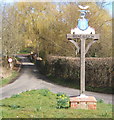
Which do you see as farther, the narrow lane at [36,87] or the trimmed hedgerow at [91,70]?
the trimmed hedgerow at [91,70]

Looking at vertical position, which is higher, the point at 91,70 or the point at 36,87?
the point at 91,70

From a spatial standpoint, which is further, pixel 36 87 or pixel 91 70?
pixel 36 87

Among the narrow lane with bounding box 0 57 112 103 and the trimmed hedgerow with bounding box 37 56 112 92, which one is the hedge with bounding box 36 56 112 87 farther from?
the narrow lane with bounding box 0 57 112 103

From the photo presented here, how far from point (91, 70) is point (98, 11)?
7.97m

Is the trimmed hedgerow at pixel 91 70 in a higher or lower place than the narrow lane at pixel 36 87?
higher

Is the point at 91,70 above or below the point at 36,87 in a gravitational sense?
above

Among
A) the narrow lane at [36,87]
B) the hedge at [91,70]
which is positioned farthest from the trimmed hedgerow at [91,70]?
the narrow lane at [36,87]

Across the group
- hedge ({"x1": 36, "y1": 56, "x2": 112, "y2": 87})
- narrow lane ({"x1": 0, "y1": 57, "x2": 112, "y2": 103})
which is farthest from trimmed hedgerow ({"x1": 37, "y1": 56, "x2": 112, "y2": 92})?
narrow lane ({"x1": 0, "y1": 57, "x2": 112, "y2": 103})

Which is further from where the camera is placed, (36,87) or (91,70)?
(36,87)

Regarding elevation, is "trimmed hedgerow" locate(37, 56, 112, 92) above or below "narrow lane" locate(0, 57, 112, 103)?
above

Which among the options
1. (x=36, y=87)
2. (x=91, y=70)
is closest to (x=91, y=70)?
(x=91, y=70)

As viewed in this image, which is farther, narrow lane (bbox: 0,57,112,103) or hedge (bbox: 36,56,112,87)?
hedge (bbox: 36,56,112,87)

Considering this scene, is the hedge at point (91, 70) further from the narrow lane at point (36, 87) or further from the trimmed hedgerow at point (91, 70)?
the narrow lane at point (36, 87)

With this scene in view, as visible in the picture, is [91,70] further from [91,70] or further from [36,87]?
[36,87]
